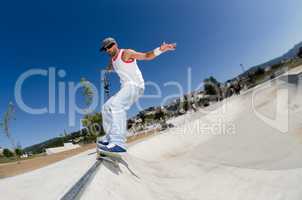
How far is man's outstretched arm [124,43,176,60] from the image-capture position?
5.28 m

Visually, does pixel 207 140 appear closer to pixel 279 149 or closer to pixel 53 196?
pixel 279 149

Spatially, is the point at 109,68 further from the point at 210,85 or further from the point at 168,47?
the point at 210,85

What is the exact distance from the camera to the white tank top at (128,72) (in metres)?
5.61

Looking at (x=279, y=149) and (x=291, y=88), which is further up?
(x=291, y=88)

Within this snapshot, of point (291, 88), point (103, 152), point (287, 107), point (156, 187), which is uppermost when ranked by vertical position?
point (291, 88)

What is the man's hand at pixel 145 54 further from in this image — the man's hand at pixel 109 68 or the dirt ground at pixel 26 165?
A: the dirt ground at pixel 26 165

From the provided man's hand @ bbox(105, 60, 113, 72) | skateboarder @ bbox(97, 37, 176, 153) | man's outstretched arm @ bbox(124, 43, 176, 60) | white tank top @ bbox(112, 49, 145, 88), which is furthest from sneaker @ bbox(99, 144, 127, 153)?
man's outstretched arm @ bbox(124, 43, 176, 60)

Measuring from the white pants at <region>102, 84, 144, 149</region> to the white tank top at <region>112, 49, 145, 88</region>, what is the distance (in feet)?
0.37

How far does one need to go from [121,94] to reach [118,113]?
0.40 m

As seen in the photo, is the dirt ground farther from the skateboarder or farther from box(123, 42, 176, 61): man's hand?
box(123, 42, 176, 61): man's hand

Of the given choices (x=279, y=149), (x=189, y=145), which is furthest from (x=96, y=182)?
(x=189, y=145)

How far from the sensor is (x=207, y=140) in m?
11.3

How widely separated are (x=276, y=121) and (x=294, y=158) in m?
4.13

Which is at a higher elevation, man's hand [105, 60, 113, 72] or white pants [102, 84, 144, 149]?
man's hand [105, 60, 113, 72]
